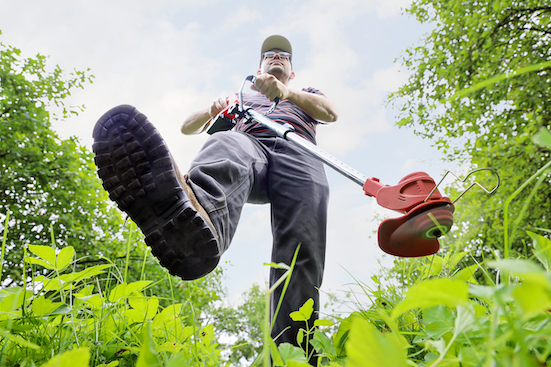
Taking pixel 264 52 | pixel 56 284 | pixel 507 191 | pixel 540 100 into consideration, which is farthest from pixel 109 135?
pixel 540 100

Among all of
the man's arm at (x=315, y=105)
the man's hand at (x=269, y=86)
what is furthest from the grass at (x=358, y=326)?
the man's arm at (x=315, y=105)

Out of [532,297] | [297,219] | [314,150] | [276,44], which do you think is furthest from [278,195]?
[532,297]

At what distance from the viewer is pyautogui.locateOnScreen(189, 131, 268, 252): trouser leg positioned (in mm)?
1348

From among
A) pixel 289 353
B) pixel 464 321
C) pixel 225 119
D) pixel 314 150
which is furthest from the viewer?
pixel 225 119

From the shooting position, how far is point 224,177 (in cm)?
146

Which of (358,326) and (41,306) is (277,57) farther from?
(358,326)

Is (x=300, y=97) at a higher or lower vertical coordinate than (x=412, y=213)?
higher

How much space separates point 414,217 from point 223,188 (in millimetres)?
685

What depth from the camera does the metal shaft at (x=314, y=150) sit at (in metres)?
1.61

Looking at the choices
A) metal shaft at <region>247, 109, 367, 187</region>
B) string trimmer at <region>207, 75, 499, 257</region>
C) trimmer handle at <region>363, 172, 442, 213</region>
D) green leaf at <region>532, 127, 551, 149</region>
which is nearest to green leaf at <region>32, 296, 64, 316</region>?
green leaf at <region>532, 127, 551, 149</region>

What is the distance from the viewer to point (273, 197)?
6.33 feet

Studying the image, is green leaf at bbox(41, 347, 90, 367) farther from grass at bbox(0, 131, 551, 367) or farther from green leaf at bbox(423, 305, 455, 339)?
green leaf at bbox(423, 305, 455, 339)

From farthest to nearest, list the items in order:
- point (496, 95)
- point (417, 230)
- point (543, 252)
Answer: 1. point (496, 95)
2. point (417, 230)
3. point (543, 252)

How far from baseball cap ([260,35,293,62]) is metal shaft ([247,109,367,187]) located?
38.0 inches
